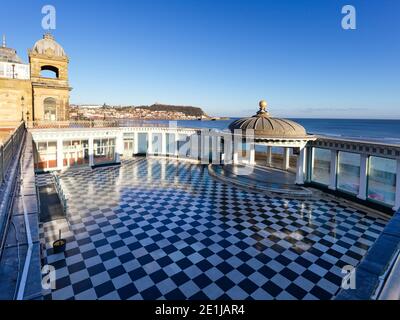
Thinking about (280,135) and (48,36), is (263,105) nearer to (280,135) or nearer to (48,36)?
(280,135)

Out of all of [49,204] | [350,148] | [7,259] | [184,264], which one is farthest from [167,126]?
[7,259]

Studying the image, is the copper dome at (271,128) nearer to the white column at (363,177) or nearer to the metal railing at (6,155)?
the white column at (363,177)

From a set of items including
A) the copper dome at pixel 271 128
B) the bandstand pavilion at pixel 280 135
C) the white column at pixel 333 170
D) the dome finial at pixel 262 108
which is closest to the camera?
the white column at pixel 333 170

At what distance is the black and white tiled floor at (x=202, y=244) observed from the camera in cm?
587

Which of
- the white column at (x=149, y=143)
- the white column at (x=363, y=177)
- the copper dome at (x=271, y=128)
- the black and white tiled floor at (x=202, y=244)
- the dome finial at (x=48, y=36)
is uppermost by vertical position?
the dome finial at (x=48, y=36)

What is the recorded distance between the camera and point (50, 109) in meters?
24.5

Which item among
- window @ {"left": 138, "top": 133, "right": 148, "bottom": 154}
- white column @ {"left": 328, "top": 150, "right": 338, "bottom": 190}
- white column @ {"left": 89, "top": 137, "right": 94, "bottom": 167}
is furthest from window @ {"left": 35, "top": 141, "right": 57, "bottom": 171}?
white column @ {"left": 328, "top": 150, "right": 338, "bottom": 190}

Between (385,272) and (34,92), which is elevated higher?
(34,92)

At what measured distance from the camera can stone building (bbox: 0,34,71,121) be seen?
870 inches

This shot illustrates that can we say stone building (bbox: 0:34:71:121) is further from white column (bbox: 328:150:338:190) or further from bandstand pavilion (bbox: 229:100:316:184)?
white column (bbox: 328:150:338:190)

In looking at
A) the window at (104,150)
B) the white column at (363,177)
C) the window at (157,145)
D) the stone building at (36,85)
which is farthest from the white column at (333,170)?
the stone building at (36,85)

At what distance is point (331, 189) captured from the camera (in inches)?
525
